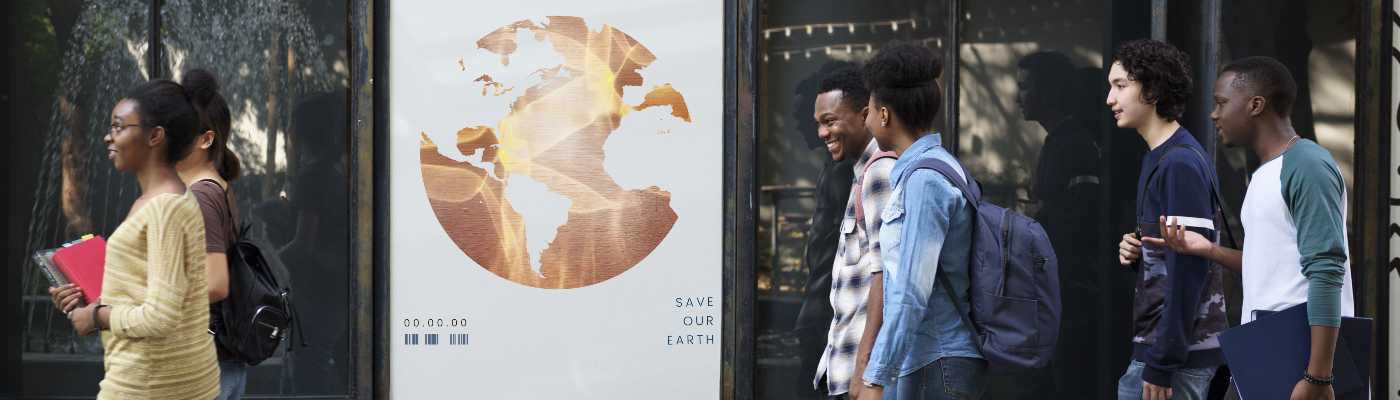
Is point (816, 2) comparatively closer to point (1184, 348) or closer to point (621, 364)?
point (621, 364)

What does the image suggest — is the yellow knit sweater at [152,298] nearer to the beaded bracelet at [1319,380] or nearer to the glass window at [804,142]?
the beaded bracelet at [1319,380]

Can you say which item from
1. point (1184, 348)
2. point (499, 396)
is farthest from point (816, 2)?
point (1184, 348)

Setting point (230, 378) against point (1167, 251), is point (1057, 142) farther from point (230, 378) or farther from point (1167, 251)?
point (230, 378)

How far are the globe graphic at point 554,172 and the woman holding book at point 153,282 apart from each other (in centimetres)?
275

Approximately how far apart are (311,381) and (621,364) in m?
1.63

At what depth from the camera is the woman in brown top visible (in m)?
4.16

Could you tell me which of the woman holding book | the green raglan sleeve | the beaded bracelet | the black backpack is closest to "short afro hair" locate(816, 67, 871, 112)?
the green raglan sleeve

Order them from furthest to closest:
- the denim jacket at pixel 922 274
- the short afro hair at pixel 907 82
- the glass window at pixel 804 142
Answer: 1. the glass window at pixel 804 142
2. the short afro hair at pixel 907 82
3. the denim jacket at pixel 922 274

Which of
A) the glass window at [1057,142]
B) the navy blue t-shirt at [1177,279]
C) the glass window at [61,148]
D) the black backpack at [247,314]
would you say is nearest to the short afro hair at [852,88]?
the navy blue t-shirt at [1177,279]

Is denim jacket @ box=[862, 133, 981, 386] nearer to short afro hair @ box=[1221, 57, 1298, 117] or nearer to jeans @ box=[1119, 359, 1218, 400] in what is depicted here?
jeans @ box=[1119, 359, 1218, 400]

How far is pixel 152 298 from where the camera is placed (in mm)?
3537

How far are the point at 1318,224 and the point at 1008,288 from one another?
0.95 m

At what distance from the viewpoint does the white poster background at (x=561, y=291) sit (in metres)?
6.54

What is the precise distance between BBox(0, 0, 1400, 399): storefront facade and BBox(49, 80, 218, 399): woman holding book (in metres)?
2.70
